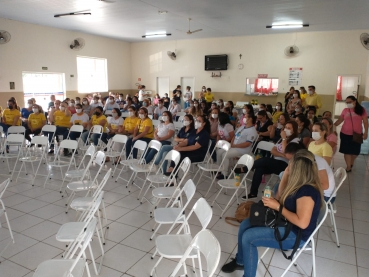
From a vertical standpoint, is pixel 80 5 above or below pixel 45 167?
above

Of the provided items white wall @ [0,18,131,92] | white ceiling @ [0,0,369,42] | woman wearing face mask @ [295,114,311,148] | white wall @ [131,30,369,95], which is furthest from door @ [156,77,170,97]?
woman wearing face mask @ [295,114,311,148]

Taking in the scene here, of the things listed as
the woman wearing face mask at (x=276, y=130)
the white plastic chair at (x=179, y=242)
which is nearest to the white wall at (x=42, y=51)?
the woman wearing face mask at (x=276, y=130)

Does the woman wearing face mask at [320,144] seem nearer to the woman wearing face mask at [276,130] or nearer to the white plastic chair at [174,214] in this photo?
the woman wearing face mask at [276,130]

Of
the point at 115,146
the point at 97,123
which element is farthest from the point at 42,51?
the point at 115,146

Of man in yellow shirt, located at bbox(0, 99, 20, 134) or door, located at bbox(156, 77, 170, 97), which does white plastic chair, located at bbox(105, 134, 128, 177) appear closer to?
man in yellow shirt, located at bbox(0, 99, 20, 134)

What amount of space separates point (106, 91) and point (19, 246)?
11902 mm

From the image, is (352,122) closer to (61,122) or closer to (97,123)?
(97,123)

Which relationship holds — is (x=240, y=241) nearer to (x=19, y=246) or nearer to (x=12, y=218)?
(x=19, y=246)

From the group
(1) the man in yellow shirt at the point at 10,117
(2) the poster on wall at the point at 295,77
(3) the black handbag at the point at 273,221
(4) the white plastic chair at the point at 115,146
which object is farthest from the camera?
(2) the poster on wall at the point at 295,77

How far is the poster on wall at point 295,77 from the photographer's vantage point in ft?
39.4

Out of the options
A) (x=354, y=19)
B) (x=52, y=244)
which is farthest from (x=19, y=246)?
(x=354, y=19)

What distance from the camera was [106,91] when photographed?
14.4 meters

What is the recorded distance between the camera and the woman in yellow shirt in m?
6.10

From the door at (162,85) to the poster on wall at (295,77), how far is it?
6045mm
